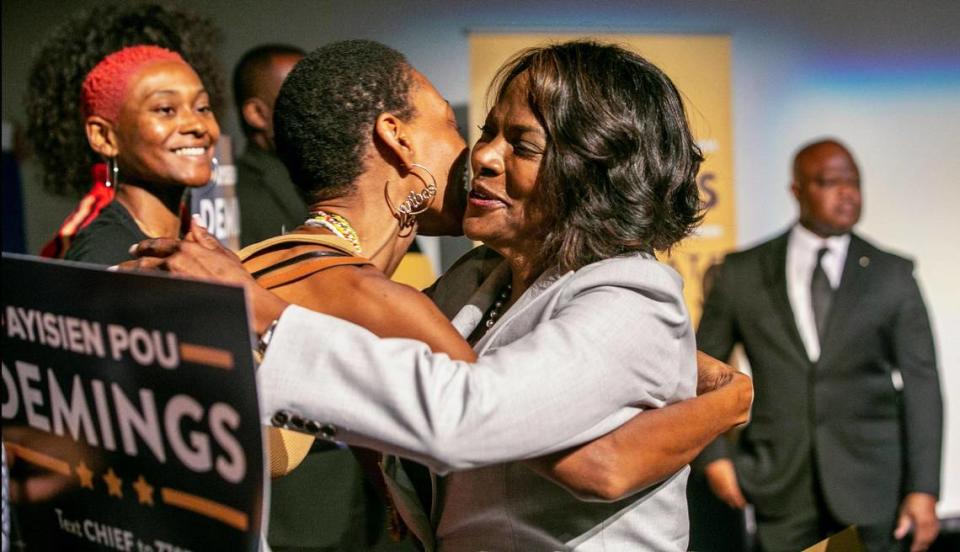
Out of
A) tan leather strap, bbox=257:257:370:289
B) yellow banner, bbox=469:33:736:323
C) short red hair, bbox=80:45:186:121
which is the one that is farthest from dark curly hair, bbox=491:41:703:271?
yellow banner, bbox=469:33:736:323

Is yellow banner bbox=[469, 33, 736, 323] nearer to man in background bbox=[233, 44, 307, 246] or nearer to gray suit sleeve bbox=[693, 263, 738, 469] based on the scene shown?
gray suit sleeve bbox=[693, 263, 738, 469]

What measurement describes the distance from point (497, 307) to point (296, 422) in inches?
23.5

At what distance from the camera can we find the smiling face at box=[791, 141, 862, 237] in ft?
15.6

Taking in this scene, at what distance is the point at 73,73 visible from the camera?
3586 mm

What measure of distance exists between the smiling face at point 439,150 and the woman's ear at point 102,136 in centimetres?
141

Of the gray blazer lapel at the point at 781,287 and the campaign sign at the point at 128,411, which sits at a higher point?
the campaign sign at the point at 128,411

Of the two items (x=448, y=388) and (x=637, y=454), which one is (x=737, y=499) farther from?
(x=448, y=388)

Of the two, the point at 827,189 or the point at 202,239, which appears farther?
the point at 827,189

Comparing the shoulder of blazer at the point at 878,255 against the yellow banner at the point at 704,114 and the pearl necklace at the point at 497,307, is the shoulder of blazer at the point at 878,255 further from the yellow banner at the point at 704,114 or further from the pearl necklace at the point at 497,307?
the pearl necklace at the point at 497,307

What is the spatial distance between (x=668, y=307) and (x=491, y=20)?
12.4 ft

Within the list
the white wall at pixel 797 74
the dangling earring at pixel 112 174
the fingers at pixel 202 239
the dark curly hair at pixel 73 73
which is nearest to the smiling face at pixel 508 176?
the fingers at pixel 202 239

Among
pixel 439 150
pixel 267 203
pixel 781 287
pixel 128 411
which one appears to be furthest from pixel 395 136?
pixel 781 287

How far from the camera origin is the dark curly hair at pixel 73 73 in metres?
3.56

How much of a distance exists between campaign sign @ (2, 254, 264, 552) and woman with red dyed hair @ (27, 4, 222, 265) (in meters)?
1.32
